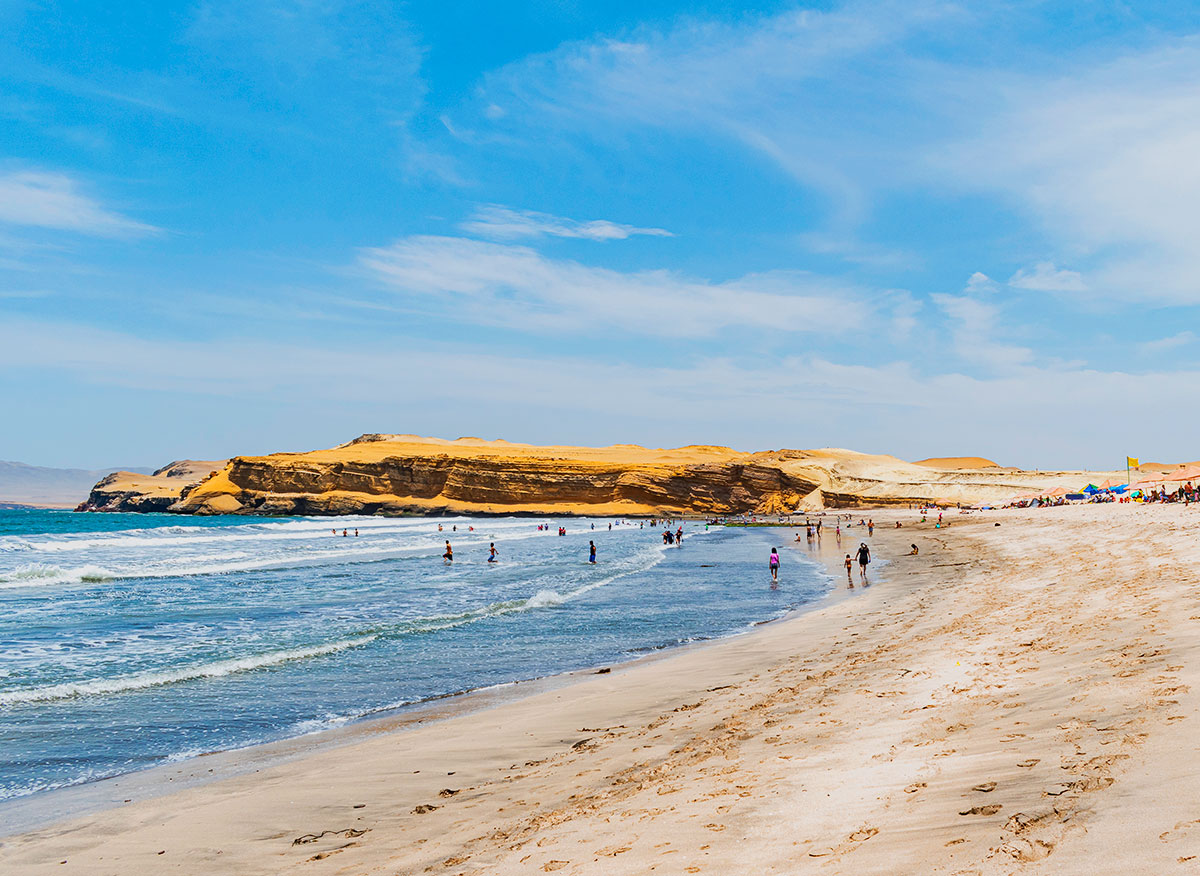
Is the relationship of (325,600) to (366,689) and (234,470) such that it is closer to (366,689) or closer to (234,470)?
(366,689)

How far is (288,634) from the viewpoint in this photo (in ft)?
60.4

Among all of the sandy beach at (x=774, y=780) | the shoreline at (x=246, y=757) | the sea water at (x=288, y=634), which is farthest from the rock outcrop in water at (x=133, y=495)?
the sandy beach at (x=774, y=780)

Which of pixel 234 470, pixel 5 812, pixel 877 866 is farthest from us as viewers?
pixel 234 470

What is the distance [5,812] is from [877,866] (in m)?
8.28

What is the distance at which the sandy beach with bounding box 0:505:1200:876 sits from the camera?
14.5 ft

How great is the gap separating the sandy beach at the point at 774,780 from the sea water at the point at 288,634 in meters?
2.01

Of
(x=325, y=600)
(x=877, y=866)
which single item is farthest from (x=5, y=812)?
(x=325, y=600)

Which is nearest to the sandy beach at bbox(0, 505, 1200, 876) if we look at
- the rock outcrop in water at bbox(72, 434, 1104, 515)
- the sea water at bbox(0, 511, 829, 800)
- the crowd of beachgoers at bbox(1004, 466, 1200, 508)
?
the sea water at bbox(0, 511, 829, 800)

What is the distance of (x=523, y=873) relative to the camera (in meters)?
4.87

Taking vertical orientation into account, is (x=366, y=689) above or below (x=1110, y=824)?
below

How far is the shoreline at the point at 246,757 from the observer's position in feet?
24.9

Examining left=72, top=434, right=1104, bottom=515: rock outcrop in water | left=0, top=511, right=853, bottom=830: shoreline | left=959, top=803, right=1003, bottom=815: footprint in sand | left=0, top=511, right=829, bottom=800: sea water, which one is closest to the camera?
left=959, top=803, right=1003, bottom=815: footprint in sand

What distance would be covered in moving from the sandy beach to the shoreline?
0.25 m

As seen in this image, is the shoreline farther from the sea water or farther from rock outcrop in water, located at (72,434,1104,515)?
rock outcrop in water, located at (72,434,1104,515)
